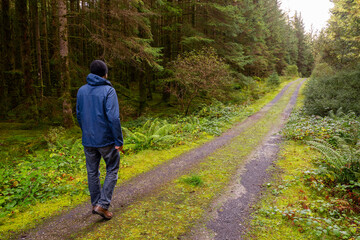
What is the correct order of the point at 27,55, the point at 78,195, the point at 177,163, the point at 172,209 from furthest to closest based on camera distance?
1. the point at 27,55
2. the point at 177,163
3. the point at 78,195
4. the point at 172,209

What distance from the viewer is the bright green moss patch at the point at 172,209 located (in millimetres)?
2914

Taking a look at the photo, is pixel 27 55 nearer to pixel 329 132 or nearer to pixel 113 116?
pixel 113 116

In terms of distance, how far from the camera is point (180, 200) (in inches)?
151

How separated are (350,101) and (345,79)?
11.4 feet

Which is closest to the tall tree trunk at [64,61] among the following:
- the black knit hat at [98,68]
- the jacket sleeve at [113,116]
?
the black knit hat at [98,68]

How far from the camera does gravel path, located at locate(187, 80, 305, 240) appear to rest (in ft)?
9.73

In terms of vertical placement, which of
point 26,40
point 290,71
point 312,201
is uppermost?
point 290,71

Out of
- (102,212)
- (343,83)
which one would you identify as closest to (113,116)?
(102,212)

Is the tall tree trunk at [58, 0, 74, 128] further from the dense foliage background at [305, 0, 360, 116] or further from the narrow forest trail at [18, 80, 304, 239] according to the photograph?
the dense foliage background at [305, 0, 360, 116]

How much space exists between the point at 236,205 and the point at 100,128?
2757mm

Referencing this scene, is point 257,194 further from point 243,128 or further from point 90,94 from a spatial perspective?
point 243,128

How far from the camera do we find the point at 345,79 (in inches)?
537

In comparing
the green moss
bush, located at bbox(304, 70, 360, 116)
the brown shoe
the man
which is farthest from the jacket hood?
bush, located at bbox(304, 70, 360, 116)

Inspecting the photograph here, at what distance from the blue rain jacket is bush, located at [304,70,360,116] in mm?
11077
